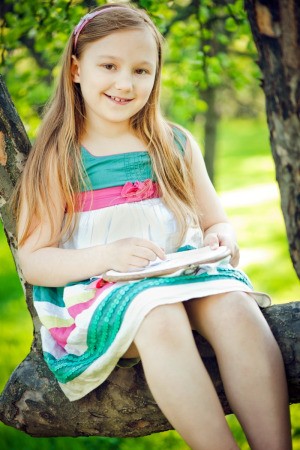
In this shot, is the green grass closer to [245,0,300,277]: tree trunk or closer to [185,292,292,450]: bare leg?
[185,292,292,450]: bare leg

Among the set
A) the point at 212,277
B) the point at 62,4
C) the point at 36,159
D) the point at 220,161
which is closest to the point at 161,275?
the point at 212,277

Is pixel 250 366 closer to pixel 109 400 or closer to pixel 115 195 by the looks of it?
pixel 109 400

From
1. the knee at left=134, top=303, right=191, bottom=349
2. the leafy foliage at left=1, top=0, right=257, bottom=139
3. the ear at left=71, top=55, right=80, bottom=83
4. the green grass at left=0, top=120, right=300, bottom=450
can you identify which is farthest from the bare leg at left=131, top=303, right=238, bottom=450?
the leafy foliage at left=1, top=0, right=257, bottom=139

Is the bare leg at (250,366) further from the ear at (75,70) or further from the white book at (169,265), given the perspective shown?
the ear at (75,70)

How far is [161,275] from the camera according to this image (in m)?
1.92

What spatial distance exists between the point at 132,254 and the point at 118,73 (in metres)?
0.63

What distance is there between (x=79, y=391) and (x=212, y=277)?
521 millimetres

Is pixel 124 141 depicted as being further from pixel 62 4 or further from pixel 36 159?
pixel 62 4

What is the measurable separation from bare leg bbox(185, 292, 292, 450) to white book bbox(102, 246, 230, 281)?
11 cm

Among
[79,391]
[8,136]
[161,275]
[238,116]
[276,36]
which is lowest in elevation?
[238,116]

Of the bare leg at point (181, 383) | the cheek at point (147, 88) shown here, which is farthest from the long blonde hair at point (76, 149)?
the bare leg at point (181, 383)

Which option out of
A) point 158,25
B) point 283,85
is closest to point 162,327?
point 283,85

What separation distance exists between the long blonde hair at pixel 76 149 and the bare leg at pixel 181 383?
0.51 metres

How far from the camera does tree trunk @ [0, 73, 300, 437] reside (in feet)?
6.49
